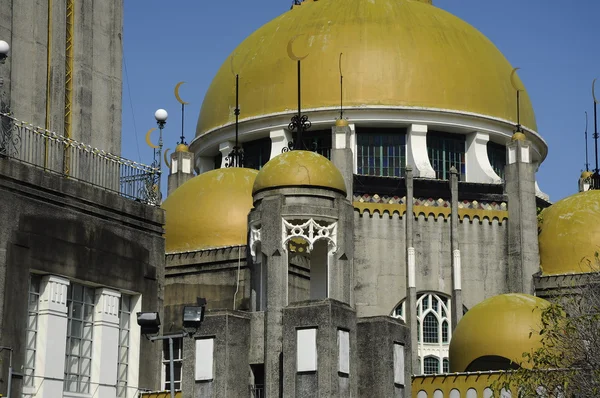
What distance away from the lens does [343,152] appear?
50219 millimetres

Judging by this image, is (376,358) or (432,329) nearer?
(376,358)

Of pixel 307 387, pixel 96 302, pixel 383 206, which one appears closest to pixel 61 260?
pixel 96 302

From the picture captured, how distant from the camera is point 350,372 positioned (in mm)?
31438

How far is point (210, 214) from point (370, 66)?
11.6m

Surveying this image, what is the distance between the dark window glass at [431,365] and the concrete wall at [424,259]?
7.10 ft

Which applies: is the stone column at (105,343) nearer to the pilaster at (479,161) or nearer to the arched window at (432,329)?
the arched window at (432,329)

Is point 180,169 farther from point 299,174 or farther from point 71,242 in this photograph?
point 71,242

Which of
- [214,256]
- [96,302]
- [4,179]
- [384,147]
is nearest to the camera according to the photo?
[4,179]

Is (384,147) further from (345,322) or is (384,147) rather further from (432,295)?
(345,322)

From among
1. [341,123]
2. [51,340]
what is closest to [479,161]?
[341,123]

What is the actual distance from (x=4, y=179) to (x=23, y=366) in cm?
332

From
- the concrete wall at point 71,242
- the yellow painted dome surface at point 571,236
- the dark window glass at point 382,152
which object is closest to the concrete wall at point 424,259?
the yellow painted dome surface at point 571,236

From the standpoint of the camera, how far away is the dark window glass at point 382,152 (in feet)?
175

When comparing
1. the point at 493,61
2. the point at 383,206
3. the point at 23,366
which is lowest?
the point at 23,366
